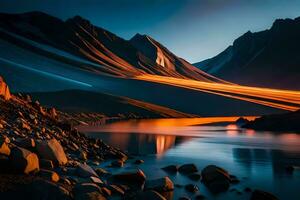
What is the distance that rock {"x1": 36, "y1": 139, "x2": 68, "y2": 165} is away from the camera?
71.5ft

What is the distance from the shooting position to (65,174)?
834 inches

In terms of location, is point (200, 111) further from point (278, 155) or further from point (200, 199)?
point (200, 199)


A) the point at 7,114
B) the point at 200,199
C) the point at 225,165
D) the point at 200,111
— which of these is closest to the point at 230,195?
the point at 200,199

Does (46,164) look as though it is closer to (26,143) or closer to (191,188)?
(26,143)

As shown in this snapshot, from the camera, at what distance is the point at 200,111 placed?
17412 cm

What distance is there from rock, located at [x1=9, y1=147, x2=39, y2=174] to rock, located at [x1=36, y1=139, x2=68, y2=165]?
10.4 feet

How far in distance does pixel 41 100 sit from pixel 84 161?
11072 cm

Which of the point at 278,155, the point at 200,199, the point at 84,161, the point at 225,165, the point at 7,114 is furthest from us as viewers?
the point at 278,155

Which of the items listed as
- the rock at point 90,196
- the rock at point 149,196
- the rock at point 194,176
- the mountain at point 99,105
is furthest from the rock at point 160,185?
the mountain at point 99,105

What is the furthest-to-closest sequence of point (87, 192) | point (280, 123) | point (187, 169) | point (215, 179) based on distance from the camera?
point (280, 123)
point (187, 169)
point (215, 179)
point (87, 192)

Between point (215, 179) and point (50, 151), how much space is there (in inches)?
390

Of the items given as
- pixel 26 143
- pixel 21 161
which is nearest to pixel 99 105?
pixel 26 143

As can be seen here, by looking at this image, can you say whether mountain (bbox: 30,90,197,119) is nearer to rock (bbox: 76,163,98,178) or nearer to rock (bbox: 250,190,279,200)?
rock (bbox: 76,163,98,178)

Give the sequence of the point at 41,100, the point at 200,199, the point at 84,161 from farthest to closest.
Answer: the point at 41,100, the point at 84,161, the point at 200,199
